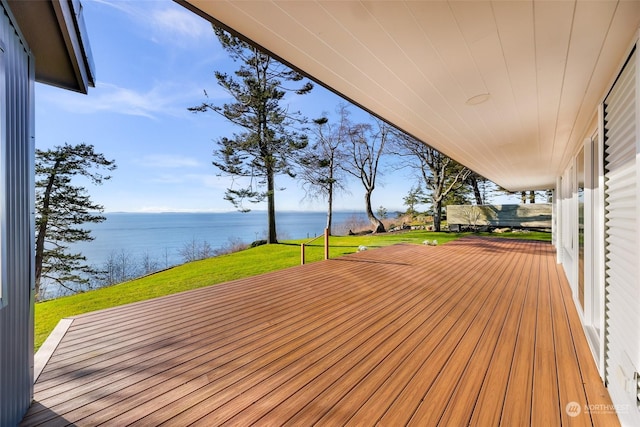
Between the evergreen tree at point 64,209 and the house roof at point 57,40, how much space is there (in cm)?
694

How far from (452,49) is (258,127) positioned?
9441 millimetres

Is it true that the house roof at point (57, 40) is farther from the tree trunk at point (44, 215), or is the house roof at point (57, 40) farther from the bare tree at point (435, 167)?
the bare tree at point (435, 167)

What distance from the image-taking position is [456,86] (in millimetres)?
2002

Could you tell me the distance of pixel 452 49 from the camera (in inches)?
60.2

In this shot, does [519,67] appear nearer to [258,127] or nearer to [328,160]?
[258,127]

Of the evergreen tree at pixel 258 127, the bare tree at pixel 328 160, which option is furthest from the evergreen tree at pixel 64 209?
the bare tree at pixel 328 160

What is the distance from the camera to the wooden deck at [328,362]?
1.51 m

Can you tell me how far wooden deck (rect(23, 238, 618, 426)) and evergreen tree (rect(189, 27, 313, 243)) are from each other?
6949 mm

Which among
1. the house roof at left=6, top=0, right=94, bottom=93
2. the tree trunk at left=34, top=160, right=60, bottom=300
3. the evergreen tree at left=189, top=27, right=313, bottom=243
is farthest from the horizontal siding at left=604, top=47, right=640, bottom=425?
the tree trunk at left=34, top=160, right=60, bottom=300

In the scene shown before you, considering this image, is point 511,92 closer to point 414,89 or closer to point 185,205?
point 414,89

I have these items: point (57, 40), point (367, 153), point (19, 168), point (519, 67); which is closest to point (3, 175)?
point (19, 168)

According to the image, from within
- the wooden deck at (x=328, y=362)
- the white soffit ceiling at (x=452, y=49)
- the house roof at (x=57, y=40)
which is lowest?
the wooden deck at (x=328, y=362)

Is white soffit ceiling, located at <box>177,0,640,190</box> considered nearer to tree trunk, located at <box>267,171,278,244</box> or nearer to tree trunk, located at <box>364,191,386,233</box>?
tree trunk, located at <box>267,171,278,244</box>

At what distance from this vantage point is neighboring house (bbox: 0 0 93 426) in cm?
132
